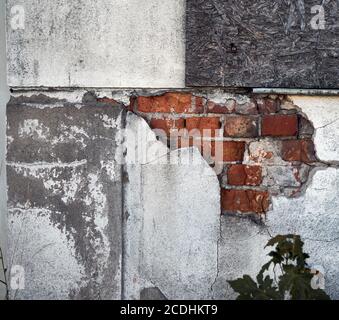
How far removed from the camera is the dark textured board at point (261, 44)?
2.59 metres

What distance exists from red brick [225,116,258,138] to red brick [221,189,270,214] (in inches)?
10.5

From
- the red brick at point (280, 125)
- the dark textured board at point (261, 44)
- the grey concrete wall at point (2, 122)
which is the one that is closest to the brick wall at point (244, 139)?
the red brick at point (280, 125)

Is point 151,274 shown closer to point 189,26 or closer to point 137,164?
point 137,164

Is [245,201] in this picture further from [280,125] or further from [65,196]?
[65,196]

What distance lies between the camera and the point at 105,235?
2.76 meters

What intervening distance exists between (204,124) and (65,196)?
29.4 inches

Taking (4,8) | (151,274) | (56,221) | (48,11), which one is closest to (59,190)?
(56,221)

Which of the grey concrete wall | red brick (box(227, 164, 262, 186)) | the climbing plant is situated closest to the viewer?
the climbing plant

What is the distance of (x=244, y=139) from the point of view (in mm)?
2691

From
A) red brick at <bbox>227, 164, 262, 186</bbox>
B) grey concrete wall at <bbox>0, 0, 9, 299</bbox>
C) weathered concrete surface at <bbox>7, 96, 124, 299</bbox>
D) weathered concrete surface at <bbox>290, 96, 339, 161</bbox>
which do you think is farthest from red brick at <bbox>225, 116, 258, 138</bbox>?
grey concrete wall at <bbox>0, 0, 9, 299</bbox>

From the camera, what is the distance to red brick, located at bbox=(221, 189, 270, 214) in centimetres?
268

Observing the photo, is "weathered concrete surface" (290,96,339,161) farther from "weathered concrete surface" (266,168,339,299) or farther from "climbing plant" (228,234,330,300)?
"climbing plant" (228,234,330,300)
